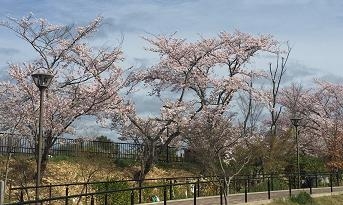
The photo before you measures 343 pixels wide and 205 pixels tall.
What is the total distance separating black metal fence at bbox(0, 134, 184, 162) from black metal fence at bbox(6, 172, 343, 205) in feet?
11.0

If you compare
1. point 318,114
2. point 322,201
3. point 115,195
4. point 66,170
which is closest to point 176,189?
point 66,170

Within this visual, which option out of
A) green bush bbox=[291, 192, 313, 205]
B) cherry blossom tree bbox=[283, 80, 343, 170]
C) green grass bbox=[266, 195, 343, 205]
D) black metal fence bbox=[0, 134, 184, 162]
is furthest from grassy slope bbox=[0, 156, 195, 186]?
cherry blossom tree bbox=[283, 80, 343, 170]

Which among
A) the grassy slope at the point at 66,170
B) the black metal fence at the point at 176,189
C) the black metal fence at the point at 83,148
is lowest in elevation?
the black metal fence at the point at 176,189

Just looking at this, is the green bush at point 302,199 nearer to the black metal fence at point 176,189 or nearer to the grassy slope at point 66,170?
the black metal fence at point 176,189

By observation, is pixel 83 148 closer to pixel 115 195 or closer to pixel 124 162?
pixel 124 162

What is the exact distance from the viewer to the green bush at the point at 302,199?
1010 inches

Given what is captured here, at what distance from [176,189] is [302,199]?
23.5 ft

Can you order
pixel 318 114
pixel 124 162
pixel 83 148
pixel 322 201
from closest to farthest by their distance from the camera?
pixel 322 201
pixel 83 148
pixel 124 162
pixel 318 114

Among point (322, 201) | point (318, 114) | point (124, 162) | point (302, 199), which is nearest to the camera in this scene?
point (302, 199)

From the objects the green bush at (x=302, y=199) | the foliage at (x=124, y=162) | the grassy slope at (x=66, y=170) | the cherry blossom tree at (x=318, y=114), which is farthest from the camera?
the cherry blossom tree at (x=318, y=114)

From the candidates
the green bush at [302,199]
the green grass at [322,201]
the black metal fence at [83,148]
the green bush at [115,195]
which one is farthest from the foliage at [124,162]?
the green grass at [322,201]

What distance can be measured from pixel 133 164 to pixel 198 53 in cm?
951

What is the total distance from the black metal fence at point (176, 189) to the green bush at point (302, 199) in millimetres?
948

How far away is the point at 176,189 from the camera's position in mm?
29781
